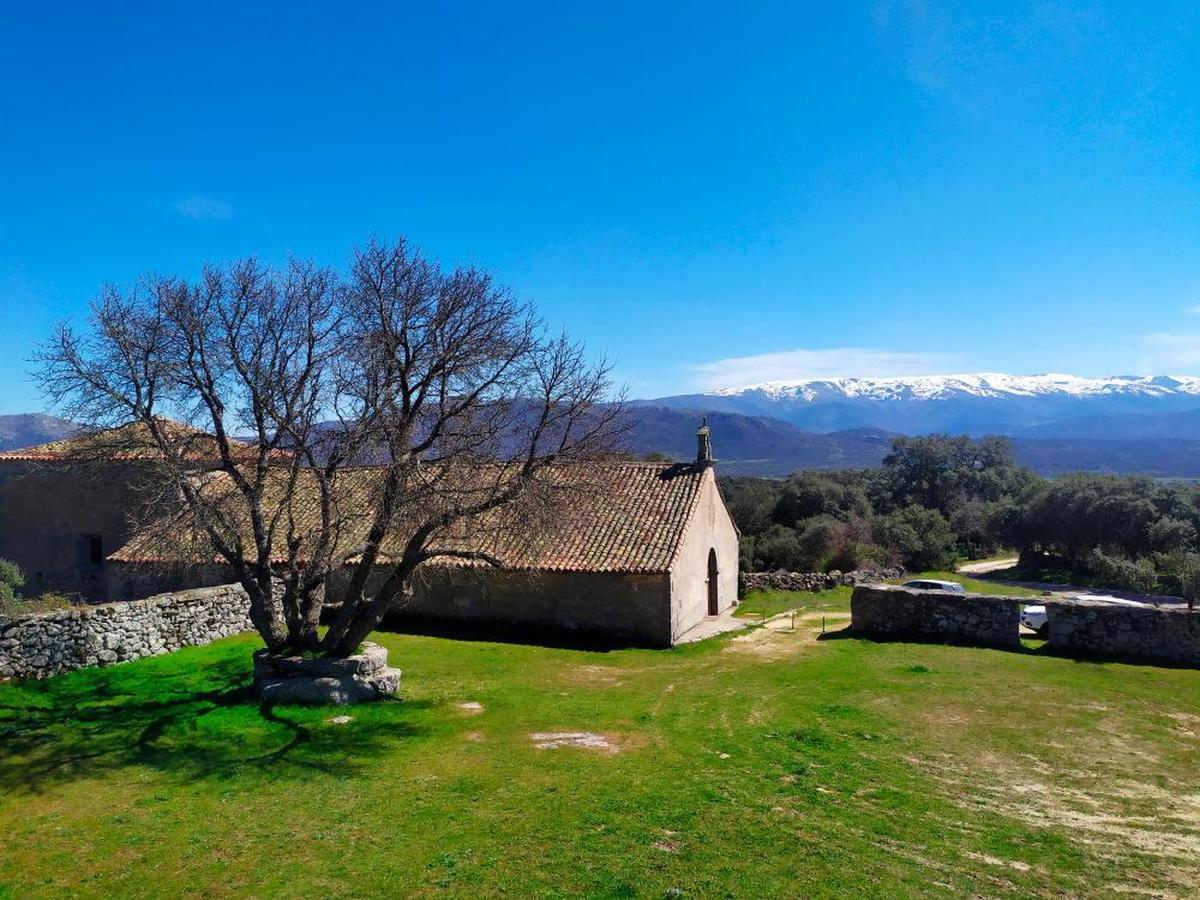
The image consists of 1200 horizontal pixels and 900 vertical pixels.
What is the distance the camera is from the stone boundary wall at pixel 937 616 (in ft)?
65.6

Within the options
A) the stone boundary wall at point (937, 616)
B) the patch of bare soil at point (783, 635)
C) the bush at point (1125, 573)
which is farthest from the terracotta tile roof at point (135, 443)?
the bush at point (1125, 573)

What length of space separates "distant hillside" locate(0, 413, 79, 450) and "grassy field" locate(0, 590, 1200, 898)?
472cm

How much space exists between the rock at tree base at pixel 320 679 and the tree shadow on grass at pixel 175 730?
264 mm

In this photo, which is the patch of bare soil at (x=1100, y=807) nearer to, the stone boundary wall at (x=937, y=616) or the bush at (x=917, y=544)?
the stone boundary wall at (x=937, y=616)

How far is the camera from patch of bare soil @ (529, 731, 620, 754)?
11.5 meters

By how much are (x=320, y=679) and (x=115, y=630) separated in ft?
18.3

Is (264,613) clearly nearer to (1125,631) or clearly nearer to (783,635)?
(783,635)

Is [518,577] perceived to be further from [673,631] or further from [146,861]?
[146,861]

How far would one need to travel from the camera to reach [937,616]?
823 inches

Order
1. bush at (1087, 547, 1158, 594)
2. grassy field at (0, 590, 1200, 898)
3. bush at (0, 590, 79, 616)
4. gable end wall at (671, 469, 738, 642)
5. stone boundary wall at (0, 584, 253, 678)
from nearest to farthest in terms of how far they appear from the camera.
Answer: grassy field at (0, 590, 1200, 898) < stone boundary wall at (0, 584, 253, 678) < bush at (0, 590, 79, 616) < gable end wall at (671, 469, 738, 642) < bush at (1087, 547, 1158, 594)

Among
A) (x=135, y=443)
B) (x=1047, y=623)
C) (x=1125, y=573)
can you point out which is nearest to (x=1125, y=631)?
(x=1047, y=623)

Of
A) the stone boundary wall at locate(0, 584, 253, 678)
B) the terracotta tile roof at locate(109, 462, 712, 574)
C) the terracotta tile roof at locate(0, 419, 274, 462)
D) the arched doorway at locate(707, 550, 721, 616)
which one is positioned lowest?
the arched doorway at locate(707, 550, 721, 616)

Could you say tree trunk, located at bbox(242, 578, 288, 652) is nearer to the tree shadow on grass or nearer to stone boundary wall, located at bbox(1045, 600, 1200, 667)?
the tree shadow on grass

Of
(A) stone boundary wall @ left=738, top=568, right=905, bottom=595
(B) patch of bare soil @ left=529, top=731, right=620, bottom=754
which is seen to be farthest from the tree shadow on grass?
(A) stone boundary wall @ left=738, top=568, right=905, bottom=595
